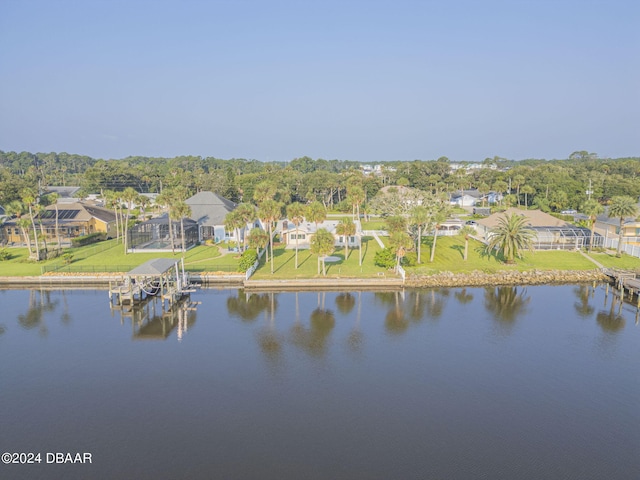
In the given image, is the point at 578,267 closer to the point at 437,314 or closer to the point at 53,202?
the point at 437,314

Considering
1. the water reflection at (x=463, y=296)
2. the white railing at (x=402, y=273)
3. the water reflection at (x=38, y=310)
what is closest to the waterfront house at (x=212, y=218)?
the white railing at (x=402, y=273)

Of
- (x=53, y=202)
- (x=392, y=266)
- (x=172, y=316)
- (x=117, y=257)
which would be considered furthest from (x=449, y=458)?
(x=53, y=202)

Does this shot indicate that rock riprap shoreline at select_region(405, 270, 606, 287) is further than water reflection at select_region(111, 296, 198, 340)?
Yes

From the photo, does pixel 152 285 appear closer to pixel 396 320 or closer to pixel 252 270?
pixel 252 270

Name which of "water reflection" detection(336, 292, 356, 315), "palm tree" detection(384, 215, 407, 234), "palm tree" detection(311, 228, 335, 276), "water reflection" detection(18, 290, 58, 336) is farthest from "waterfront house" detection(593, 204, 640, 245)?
"water reflection" detection(18, 290, 58, 336)

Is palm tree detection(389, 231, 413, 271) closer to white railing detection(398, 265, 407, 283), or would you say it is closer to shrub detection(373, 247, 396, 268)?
white railing detection(398, 265, 407, 283)

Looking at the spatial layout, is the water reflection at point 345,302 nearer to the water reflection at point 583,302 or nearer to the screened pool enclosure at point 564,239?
the water reflection at point 583,302
